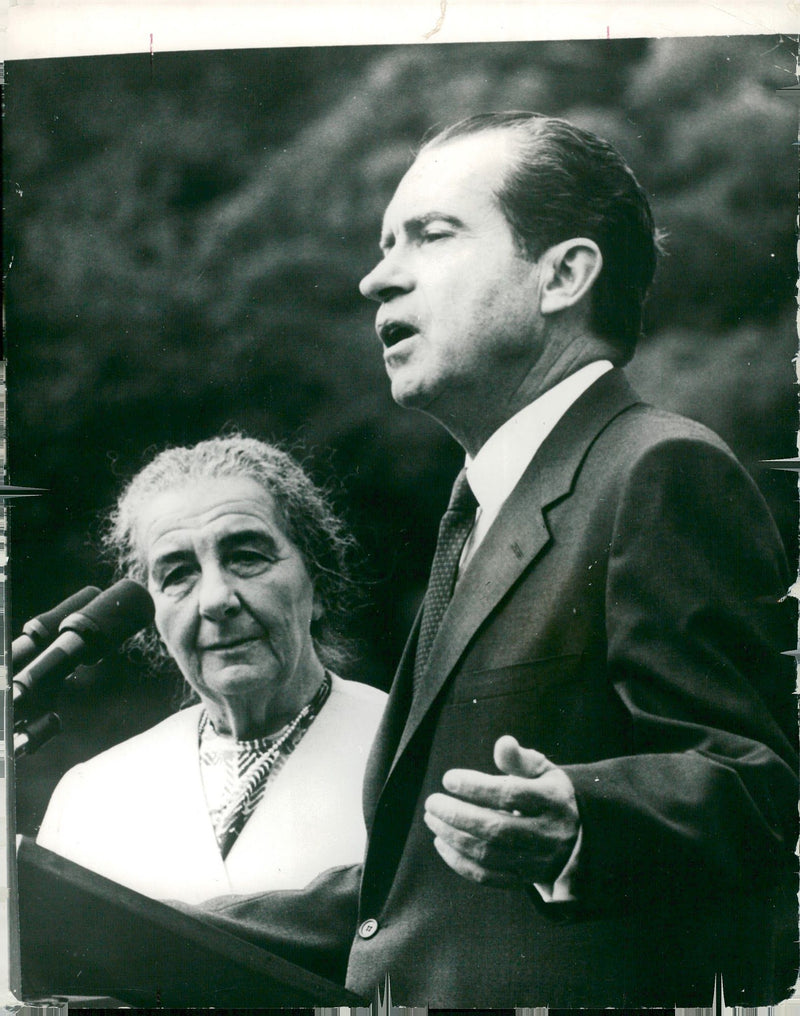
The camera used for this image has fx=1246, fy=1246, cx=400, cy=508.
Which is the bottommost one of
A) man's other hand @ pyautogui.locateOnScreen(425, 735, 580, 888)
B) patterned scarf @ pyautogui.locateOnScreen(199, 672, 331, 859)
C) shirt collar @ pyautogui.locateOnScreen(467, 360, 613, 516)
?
man's other hand @ pyautogui.locateOnScreen(425, 735, 580, 888)

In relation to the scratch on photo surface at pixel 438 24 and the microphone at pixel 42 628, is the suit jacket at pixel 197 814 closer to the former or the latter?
the microphone at pixel 42 628

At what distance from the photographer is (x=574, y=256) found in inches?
125

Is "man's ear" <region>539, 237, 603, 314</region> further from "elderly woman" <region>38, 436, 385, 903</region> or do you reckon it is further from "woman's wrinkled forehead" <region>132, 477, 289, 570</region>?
"woman's wrinkled forehead" <region>132, 477, 289, 570</region>

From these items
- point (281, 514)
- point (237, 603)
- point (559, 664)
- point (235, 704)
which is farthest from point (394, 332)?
point (235, 704)

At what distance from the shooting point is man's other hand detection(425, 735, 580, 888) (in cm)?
300

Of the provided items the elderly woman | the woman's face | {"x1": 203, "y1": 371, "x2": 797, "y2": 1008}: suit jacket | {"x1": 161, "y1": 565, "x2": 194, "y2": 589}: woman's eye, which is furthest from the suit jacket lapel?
{"x1": 161, "y1": 565, "x2": 194, "y2": 589}: woman's eye

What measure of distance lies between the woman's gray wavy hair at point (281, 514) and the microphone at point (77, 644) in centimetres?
7

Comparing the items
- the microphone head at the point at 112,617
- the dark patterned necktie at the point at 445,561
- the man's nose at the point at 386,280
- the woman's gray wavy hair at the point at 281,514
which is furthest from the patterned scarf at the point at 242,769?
the man's nose at the point at 386,280

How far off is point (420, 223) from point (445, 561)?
0.89m

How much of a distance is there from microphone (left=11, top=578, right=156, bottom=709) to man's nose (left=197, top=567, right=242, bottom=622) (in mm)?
219

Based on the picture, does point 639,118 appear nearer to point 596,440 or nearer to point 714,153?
point 714,153

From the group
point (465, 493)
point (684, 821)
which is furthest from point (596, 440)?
point (684, 821)

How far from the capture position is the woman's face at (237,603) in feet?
10.8

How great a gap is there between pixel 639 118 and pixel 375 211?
73 cm
